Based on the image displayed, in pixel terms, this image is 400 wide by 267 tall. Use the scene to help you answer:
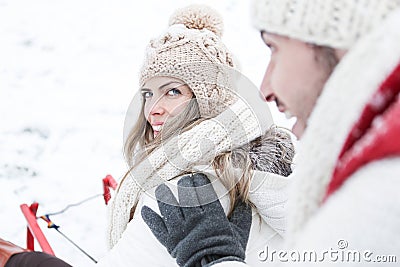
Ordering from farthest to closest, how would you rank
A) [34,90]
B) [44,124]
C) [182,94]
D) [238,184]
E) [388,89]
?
[34,90] < [44,124] < [182,94] < [238,184] < [388,89]

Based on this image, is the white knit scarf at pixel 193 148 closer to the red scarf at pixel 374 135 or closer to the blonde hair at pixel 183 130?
the blonde hair at pixel 183 130

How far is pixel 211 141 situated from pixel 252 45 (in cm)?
168

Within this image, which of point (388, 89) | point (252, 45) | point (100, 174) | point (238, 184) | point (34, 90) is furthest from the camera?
point (252, 45)

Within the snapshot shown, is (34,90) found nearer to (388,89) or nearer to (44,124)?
(44,124)

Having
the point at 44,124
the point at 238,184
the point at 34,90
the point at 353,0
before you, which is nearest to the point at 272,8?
the point at 353,0

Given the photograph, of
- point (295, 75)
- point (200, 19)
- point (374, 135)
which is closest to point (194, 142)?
point (200, 19)

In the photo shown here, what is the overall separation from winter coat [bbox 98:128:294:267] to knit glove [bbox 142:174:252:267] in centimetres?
3

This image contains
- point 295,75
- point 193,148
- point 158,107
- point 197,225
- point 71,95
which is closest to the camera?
point 295,75

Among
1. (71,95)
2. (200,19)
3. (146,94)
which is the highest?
(200,19)

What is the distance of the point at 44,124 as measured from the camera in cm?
226

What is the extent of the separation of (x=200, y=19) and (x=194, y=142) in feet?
1.18

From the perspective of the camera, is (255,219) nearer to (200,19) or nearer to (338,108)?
(200,19)

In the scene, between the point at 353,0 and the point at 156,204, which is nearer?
the point at 353,0

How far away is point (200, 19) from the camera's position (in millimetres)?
1303
